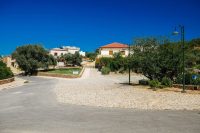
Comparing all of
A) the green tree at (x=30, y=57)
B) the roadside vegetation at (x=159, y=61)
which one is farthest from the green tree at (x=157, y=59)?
the green tree at (x=30, y=57)

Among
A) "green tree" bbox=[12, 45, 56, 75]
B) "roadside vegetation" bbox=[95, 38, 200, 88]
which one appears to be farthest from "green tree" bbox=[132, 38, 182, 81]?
"green tree" bbox=[12, 45, 56, 75]

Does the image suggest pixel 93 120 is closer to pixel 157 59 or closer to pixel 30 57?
pixel 157 59

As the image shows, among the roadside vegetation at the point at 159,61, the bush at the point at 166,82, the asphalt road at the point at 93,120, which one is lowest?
the asphalt road at the point at 93,120

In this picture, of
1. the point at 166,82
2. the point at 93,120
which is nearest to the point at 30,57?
the point at 166,82

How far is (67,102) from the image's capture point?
17.7 metres

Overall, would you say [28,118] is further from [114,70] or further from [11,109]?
[114,70]

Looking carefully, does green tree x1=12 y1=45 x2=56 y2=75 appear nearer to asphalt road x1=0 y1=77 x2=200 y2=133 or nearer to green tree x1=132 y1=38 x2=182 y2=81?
green tree x1=132 y1=38 x2=182 y2=81

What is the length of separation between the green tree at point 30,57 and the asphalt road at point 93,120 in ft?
156

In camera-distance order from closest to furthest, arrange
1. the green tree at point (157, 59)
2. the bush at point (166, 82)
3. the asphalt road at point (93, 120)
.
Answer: the asphalt road at point (93, 120)
the bush at point (166, 82)
the green tree at point (157, 59)

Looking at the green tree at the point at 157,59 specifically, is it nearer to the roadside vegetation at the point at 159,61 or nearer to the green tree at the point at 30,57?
the roadside vegetation at the point at 159,61

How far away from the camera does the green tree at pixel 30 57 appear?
204 ft

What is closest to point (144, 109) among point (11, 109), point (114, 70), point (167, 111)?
point (167, 111)

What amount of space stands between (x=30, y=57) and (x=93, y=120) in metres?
53.8

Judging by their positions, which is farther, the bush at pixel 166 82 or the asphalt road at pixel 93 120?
the bush at pixel 166 82
